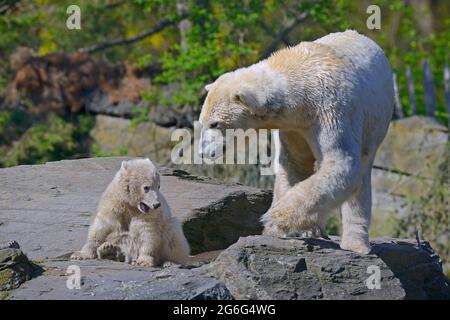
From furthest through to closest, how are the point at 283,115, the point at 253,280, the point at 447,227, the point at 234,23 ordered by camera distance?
the point at 234,23 < the point at 447,227 < the point at 283,115 < the point at 253,280

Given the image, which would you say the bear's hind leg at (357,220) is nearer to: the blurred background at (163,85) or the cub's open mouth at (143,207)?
the cub's open mouth at (143,207)

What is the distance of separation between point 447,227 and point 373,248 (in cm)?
685

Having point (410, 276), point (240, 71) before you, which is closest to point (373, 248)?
point (410, 276)

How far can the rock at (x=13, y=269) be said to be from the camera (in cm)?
634

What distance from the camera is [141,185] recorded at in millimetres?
6906

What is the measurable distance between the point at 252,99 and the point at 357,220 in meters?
1.39

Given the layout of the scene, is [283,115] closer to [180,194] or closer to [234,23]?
[180,194]

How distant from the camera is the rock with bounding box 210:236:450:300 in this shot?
627 cm

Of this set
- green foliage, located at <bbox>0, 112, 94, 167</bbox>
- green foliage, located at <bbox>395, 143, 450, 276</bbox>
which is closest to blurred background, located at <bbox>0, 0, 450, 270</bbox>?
green foliage, located at <bbox>0, 112, 94, 167</bbox>

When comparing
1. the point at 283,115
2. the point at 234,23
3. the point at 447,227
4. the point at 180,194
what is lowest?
the point at 447,227

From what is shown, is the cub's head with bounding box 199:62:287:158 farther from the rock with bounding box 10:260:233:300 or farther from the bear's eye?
the rock with bounding box 10:260:233:300

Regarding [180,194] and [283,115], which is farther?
[180,194]
